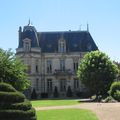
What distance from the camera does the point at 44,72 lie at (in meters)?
74.3

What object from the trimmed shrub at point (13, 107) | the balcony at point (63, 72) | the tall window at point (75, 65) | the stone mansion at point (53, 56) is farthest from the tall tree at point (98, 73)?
the trimmed shrub at point (13, 107)

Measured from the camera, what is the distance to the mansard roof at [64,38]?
241ft

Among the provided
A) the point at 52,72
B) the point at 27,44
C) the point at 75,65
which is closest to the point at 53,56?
the point at 52,72

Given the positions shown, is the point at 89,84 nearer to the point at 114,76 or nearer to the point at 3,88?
the point at 114,76

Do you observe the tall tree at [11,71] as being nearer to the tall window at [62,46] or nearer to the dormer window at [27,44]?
the dormer window at [27,44]

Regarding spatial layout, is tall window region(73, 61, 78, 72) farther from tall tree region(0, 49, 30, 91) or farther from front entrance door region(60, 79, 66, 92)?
tall tree region(0, 49, 30, 91)

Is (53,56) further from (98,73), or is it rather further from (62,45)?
(98,73)

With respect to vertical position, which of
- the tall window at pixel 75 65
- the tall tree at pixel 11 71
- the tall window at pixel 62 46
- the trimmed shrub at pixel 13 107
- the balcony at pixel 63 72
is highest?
the tall window at pixel 62 46

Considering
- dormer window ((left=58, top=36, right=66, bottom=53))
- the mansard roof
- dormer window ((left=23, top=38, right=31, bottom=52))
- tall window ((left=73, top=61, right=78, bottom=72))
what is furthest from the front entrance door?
dormer window ((left=23, top=38, right=31, bottom=52))

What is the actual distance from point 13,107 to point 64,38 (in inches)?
2126

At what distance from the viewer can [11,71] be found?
3278 cm

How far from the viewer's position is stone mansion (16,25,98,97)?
72625 millimetres

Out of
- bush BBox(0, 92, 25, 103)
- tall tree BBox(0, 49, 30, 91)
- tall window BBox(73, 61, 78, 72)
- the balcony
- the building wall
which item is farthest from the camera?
tall window BBox(73, 61, 78, 72)

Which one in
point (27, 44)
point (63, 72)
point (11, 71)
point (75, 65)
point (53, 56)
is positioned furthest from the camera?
point (75, 65)
